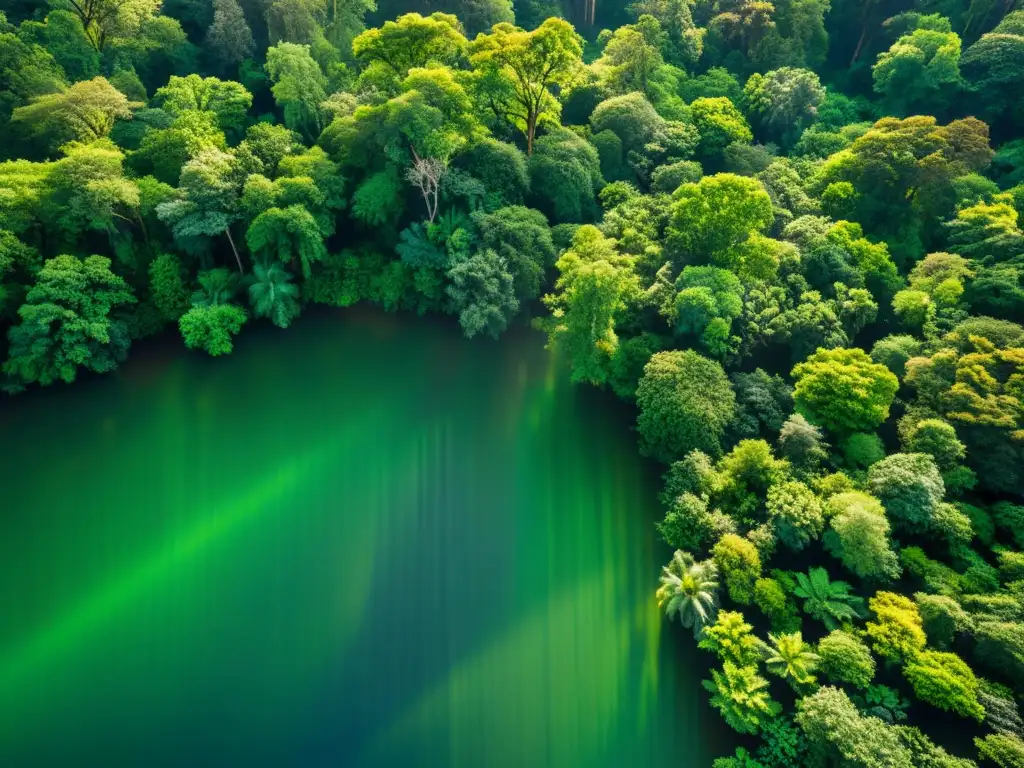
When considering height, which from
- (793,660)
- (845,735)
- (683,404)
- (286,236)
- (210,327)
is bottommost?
(845,735)

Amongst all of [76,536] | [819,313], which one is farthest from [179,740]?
[819,313]

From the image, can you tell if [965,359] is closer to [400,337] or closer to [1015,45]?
[400,337]

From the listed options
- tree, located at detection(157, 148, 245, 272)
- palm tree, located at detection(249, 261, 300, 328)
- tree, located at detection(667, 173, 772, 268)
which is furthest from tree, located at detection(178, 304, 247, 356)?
tree, located at detection(667, 173, 772, 268)

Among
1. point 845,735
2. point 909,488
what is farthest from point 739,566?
point 909,488

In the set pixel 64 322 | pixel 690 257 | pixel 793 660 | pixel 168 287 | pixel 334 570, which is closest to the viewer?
pixel 793 660

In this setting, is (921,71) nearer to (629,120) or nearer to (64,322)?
(629,120)

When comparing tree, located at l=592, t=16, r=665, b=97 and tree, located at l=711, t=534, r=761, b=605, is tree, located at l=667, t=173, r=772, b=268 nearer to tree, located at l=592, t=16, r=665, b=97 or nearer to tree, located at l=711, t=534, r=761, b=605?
tree, located at l=711, t=534, r=761, b=605
